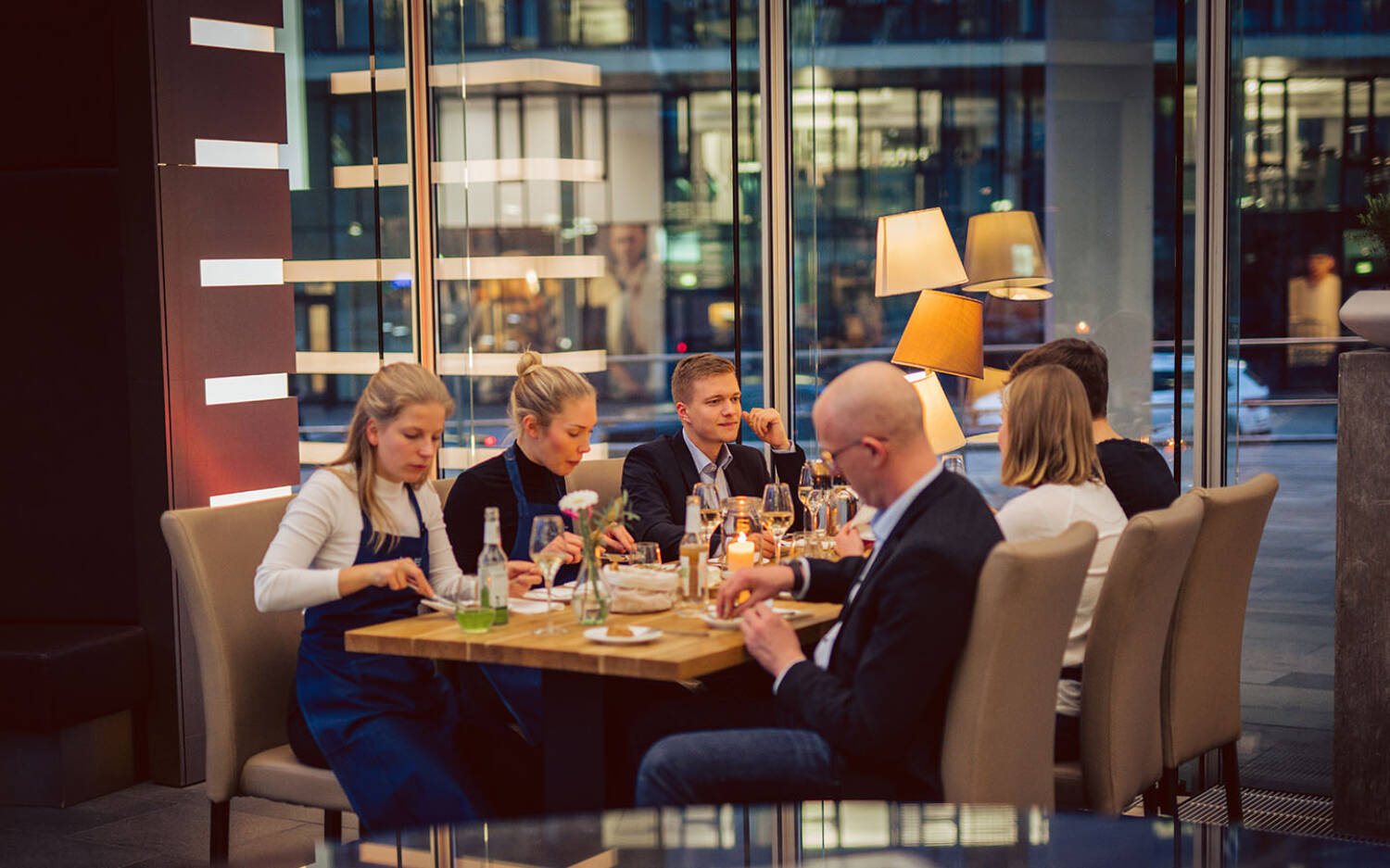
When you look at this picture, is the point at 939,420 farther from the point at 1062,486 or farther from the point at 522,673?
the point at 522,673

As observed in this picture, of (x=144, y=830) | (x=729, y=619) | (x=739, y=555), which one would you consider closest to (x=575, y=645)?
(x=729, y=619)

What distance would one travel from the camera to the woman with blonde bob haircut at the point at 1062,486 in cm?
294

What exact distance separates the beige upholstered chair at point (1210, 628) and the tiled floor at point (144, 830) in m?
2.18

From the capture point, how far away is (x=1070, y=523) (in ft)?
9.59

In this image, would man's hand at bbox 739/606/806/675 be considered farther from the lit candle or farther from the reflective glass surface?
the reflective glass surface

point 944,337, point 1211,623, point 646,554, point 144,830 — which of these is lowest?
point 144,830

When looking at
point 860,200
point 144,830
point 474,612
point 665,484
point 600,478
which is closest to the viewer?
point 474,612

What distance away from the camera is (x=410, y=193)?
529 cm

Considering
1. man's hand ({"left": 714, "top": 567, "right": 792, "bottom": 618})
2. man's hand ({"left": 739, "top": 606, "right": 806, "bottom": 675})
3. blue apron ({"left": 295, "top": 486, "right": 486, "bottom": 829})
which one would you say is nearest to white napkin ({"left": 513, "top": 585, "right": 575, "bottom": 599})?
blue apron ({"left": 295, "top": 486, "right": 486, "bottom": 829})

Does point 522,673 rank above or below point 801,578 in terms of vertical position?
below

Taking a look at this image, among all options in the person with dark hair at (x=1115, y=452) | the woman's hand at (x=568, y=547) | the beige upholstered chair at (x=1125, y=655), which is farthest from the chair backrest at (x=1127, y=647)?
the woman's hand at (x=568, y=547)

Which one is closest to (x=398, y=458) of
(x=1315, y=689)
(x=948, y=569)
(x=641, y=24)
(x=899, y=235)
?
(x=948, y=569)

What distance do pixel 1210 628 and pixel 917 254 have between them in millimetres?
1650

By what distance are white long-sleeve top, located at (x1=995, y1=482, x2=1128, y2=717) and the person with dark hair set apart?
46 cm
